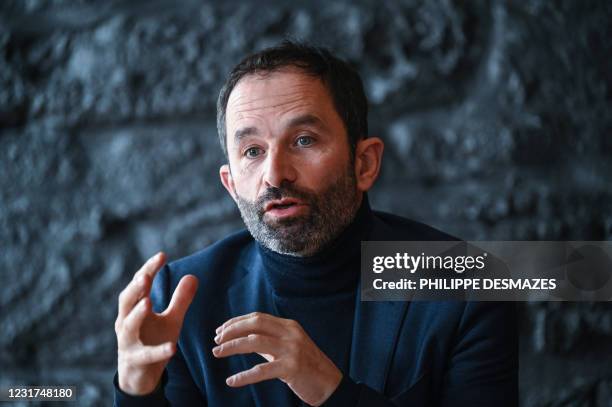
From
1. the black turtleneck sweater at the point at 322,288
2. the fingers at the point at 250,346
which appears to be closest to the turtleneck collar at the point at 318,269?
the black turtleneck sweater at the point at 322,288

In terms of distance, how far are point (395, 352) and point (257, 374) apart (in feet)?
0.83

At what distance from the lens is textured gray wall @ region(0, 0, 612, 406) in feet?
3.49

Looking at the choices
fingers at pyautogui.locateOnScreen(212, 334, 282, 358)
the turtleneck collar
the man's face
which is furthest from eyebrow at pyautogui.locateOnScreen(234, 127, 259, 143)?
fingers at pyautogui.locateOnScreen(212, 334, 282, 358)

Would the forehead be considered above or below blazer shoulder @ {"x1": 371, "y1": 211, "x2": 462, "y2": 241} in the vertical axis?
above

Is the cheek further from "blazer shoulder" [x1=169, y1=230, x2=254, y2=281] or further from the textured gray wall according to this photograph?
the textured gray wall

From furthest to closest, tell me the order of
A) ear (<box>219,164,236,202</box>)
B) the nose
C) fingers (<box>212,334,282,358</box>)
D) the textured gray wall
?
the textured gray wall < ear (<box>219,164,236,202</box>) < the nose < fingers (<box>212,334,282,358</box>)

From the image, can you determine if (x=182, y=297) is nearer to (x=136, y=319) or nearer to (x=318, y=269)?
(x=136, y=319)

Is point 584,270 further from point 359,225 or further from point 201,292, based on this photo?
point 201,292

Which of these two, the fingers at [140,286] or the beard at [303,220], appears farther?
the beard at [303,220]

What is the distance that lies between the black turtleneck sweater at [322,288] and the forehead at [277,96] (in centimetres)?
16

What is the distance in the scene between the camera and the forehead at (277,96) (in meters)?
0.84

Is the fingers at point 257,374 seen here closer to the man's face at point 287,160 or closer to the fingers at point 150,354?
the fingers at point 150,354

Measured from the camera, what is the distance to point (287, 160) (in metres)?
0.83

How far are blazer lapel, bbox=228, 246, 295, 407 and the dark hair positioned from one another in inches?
6.4
